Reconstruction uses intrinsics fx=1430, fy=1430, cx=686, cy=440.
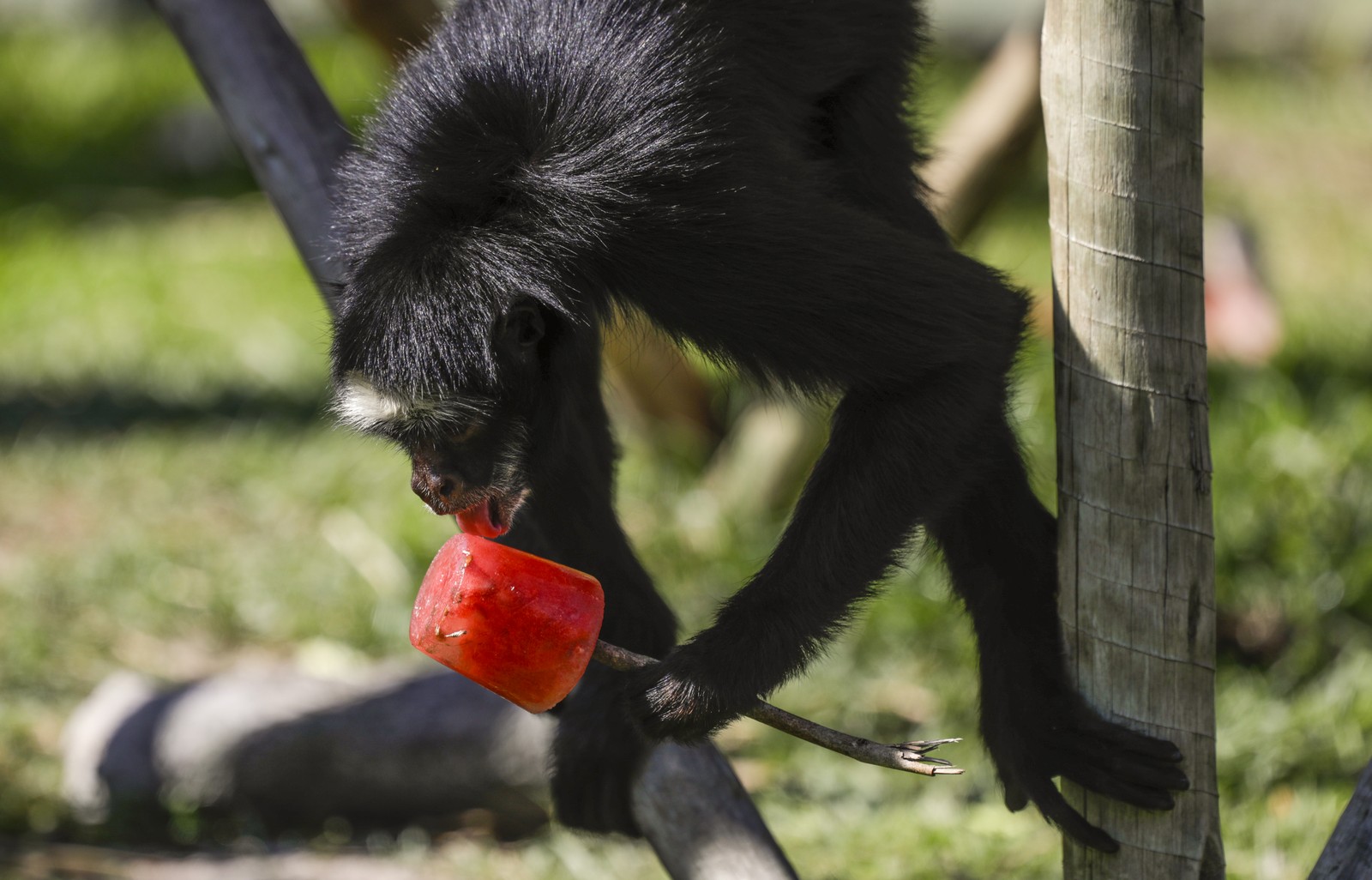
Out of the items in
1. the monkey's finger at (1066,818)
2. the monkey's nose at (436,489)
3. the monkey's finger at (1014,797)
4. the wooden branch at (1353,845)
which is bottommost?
the monkey's finger at (1014,797)

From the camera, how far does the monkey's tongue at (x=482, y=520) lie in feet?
9.10

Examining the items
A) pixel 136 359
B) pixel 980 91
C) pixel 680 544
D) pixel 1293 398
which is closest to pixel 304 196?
pixel 680 544

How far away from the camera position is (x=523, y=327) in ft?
8.60

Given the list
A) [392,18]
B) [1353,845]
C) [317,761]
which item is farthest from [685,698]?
[392,18]

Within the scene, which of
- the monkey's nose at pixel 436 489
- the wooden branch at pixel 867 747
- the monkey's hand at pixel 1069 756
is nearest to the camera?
the wooden branch at pixel 867 747

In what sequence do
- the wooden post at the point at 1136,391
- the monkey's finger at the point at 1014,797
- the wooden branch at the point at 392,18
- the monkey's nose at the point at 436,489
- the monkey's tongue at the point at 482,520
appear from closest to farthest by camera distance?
the wooden post at the point at 1136,391
the monkey's nose at the point at 436,489
the monkey's tongue at the point at 482,520
the monkey's finger at the point at 1014,797
the wooden branch at the point at 392,18

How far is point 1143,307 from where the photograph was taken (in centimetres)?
245

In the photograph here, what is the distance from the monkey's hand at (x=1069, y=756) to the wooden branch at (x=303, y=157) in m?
0.53

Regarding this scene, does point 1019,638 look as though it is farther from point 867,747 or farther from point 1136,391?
point 867,747

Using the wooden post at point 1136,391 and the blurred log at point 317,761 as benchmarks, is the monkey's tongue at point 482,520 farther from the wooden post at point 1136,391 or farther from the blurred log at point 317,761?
the blurred log at point 317,761

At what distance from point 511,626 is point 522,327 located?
1.84 feet

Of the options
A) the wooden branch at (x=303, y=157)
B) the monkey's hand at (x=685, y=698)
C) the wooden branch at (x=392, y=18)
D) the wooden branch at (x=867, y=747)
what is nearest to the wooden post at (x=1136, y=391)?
the wooden branch at (x=867, y=747)

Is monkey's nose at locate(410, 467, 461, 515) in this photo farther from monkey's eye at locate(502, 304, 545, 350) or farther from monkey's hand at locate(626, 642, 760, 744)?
monkey's hand at locate(626, 642, 760, 744)

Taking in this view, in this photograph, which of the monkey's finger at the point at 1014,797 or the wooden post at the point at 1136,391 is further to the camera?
the monkey's finger at the point at 1014,797
